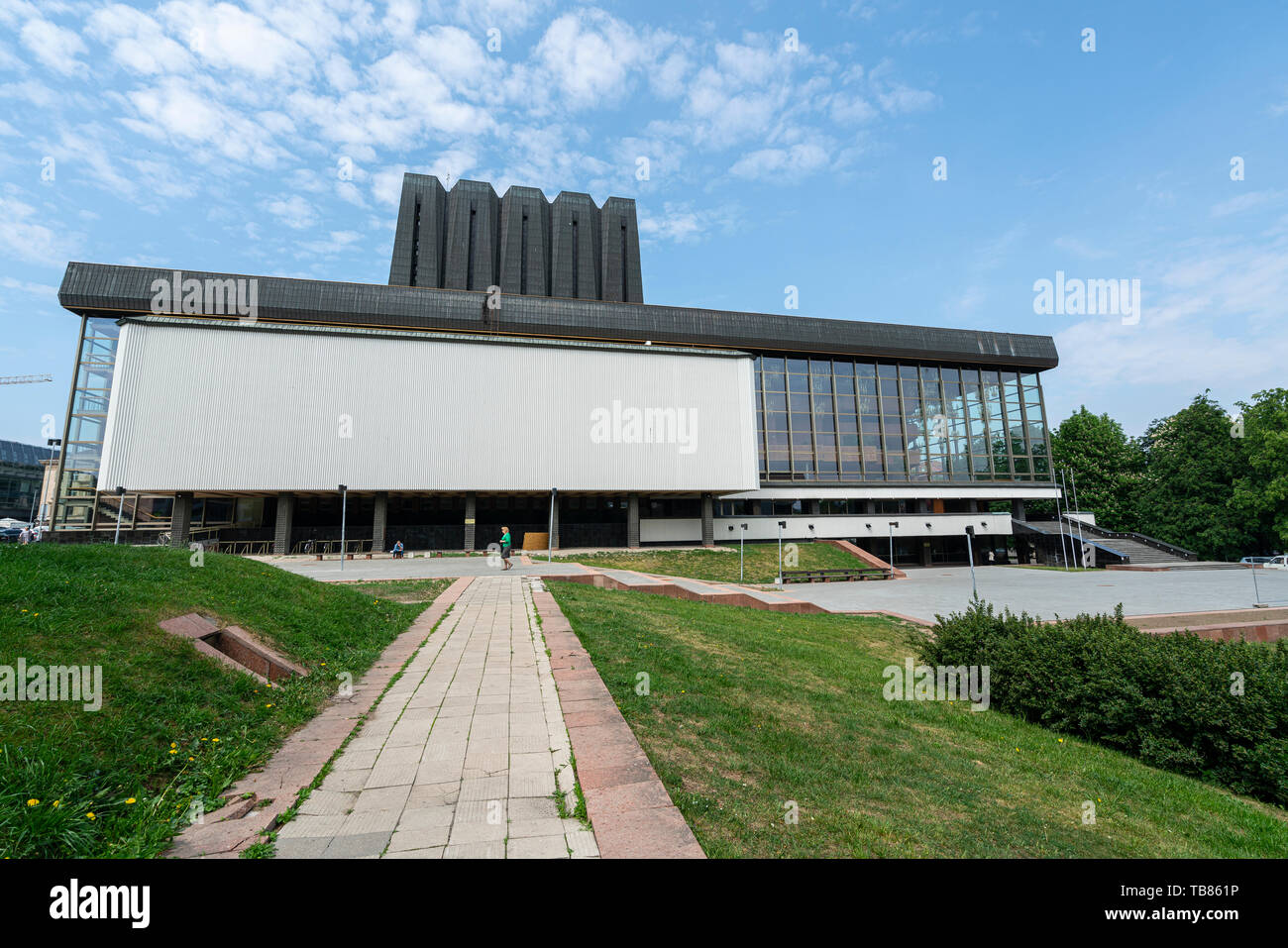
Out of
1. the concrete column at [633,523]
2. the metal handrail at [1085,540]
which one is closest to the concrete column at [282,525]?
the concrete column at [633,523]

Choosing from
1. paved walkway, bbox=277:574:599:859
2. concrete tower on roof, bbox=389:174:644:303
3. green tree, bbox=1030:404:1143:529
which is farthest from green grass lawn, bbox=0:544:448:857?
green tree, bbox=1030:404:1143:529

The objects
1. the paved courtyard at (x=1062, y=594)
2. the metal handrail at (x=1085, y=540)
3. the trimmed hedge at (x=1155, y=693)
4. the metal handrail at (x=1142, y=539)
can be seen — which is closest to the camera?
the trimmed hedge at (x=1155, y=693)

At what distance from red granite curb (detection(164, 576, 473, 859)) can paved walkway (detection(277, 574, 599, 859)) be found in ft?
0.54

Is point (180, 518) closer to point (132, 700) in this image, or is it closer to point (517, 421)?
point (517, 421)

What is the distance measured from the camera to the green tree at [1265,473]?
4459cm

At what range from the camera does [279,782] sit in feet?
13.1

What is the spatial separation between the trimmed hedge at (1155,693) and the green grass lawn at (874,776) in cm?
43

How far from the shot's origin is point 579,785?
3732 millimetres

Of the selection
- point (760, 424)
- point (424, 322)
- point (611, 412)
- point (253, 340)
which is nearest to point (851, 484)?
point (760, 424)

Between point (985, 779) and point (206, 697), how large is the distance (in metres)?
7.27

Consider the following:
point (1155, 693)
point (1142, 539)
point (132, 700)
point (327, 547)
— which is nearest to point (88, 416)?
point (327, 547)

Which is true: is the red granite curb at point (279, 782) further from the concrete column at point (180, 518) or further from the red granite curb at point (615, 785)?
the concrete column at point (180, 518)
